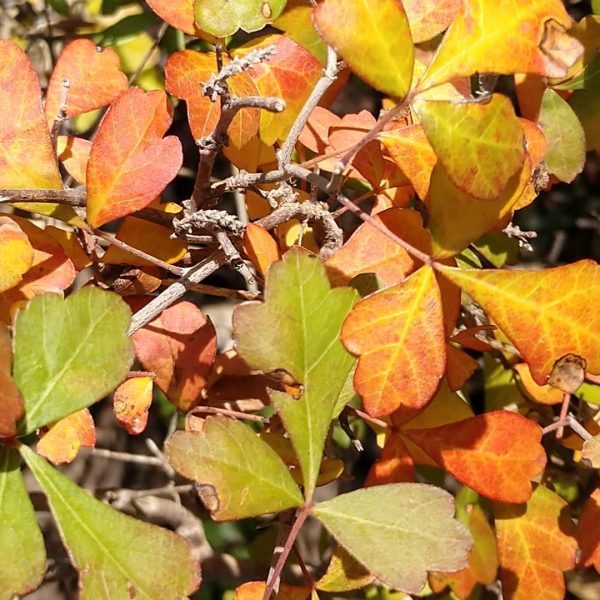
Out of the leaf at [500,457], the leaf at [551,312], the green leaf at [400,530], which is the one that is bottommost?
the leaf at [500,457]

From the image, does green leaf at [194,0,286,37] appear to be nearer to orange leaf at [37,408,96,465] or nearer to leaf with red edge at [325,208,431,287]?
leaf with red edge at [325,208,431,287]

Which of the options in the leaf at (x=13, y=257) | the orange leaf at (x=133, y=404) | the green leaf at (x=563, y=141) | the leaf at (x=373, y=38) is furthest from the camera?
the green leaf at (x=563, y=141)

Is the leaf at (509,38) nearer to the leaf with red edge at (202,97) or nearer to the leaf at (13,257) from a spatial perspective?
the leaf with red edge at (202,97)

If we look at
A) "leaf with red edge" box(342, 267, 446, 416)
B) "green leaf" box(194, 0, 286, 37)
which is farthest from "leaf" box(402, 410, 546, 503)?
"green leaf" box(194, 0, 286, 37)

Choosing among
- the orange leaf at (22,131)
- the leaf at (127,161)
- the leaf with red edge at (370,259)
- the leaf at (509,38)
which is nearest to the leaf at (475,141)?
the leaf at (509,38)

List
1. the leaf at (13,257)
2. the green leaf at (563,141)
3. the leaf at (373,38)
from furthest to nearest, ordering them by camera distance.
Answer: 1. the green leaf at (563,141)
2. the leaf at (13,257)
3. the leaf at (373,38)

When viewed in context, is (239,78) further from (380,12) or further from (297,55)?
(380,12)
